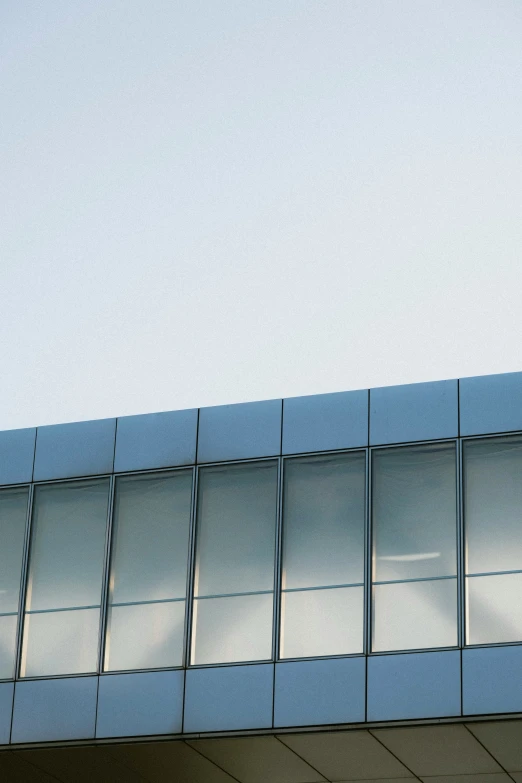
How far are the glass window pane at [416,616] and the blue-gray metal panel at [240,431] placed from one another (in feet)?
10.2

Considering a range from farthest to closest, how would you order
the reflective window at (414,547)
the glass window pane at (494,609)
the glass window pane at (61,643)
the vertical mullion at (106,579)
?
1. the glass window pane at (61,643)
2. the vertical mullion at (106,579)
3. the reflective window at (414,547)
4. the glass window pane at (494,609)

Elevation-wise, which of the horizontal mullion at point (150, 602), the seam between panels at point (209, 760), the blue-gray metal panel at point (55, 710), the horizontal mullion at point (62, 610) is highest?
the horizontal mullion at point (150, 602)

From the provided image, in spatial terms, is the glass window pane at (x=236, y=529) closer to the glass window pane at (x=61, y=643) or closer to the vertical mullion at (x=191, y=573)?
the vertical mullion at (x=191, y=573)

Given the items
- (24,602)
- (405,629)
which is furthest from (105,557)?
(405,629)

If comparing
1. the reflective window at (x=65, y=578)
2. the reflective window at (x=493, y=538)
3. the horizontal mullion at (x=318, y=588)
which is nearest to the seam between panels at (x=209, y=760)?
the reflective window at (x=65, y=578)

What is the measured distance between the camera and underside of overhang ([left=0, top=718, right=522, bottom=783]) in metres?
21.5

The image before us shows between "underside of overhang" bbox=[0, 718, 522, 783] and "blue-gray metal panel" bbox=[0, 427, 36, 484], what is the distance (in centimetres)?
457

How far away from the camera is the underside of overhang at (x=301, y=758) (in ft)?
70.6

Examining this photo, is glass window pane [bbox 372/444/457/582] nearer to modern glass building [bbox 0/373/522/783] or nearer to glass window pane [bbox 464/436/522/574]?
modern glass building [bbox 0/373/522/783]

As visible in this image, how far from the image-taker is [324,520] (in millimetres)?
23188

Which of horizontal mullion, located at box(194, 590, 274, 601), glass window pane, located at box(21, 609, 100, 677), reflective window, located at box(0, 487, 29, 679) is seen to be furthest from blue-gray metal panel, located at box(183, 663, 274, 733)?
reflective window, located at box(0, 487, 29, 679)

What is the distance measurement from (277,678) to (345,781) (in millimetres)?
2637

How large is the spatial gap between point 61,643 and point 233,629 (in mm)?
2953

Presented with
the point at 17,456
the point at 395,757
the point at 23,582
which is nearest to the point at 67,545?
the point at 23,582
